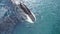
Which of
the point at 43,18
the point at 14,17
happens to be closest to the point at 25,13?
the point at 14,17

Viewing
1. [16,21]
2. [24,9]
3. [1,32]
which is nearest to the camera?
[1,32]

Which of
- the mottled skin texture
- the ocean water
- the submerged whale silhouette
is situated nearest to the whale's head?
the submerged whale silhouette

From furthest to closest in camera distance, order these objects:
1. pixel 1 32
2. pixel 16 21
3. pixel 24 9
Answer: pixel 24 9 < pixel 16 21 < pixel 1 32

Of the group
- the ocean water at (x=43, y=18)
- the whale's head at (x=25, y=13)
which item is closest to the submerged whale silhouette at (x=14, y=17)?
the whale's head at (x=25, y=13)

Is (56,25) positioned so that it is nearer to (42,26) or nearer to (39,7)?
(42,26)

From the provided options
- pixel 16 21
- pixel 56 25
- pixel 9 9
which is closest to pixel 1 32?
pixel 16 21

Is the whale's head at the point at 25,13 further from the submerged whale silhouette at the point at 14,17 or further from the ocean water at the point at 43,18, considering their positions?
the ocean water at the point at 43,18
